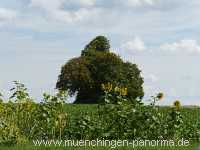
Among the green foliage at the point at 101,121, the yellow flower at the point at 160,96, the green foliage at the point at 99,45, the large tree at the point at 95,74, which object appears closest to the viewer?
the green foliage at the point at 101,121

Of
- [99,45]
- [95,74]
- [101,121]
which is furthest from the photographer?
[99,45]

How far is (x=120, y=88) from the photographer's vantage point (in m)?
13.7

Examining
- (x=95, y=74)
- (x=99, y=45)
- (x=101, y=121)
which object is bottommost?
(x=101, y=121)

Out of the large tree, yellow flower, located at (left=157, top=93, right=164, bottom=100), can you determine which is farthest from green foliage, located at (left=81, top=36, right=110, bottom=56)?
yellow flower, located at (left=157, top=93, right=164, bottom=100)

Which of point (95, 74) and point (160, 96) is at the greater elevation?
point (95, 74)

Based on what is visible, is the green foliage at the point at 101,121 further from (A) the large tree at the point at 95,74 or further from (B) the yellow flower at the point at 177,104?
(A) the large tree at the point at 95,74

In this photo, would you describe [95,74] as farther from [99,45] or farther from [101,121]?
[101,121]

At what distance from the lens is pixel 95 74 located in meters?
64.9

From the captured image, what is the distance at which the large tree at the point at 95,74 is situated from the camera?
62.2 m

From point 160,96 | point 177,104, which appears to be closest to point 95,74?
point 160,96

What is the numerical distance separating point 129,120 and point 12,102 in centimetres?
256

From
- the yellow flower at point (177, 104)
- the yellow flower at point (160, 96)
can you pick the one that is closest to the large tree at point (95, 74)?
the yellow flower at point (160, 96)

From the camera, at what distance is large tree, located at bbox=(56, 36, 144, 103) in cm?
6216

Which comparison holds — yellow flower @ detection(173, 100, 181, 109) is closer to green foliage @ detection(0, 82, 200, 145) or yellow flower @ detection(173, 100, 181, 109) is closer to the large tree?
green foliage @ detection(0, 82, 200, 145)
